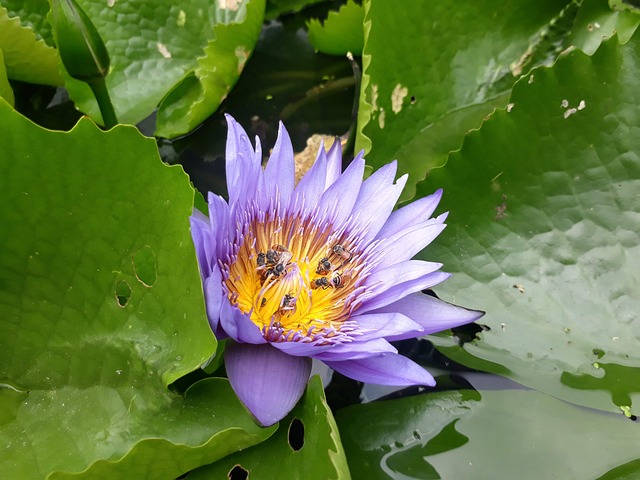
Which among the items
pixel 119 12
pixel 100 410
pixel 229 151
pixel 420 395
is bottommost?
pixel 100 410

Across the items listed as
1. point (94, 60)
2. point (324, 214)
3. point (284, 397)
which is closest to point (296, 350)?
point (284, 397)

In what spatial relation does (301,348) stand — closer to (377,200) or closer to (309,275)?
(309,275)

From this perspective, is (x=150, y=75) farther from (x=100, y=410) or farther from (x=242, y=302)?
(x=100, y=410)

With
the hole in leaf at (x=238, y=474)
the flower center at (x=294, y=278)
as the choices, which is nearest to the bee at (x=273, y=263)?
the flower center at (x=294, y=278)

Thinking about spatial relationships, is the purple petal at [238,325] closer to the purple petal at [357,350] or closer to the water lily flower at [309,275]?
the water lily flower at [309,275]

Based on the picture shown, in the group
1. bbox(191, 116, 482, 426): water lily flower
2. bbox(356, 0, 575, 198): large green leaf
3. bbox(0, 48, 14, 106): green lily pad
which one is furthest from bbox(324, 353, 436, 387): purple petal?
bbox(0, 48, 14, 106): green lily pad

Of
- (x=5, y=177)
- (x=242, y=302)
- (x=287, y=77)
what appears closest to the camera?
(x=5, y=177)
